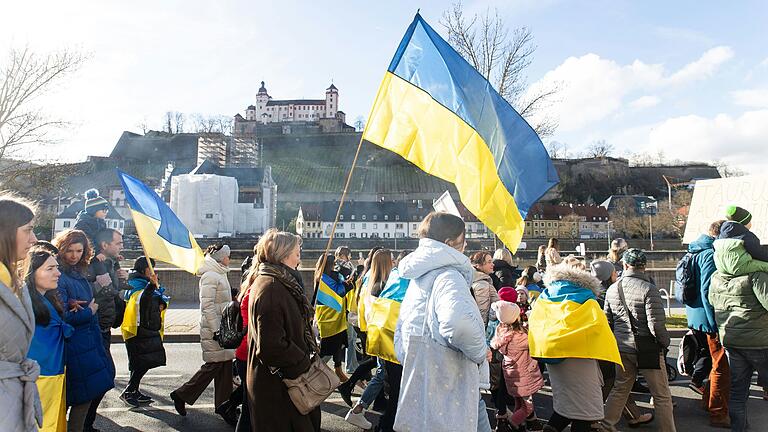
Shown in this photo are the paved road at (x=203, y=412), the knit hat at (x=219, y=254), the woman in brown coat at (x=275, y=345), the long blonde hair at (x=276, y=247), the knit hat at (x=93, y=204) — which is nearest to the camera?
the woman in brown coat at (x=275, y=345)

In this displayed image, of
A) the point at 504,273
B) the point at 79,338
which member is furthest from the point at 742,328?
the point at 79,338

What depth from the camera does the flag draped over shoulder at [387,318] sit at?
4566 millimetres

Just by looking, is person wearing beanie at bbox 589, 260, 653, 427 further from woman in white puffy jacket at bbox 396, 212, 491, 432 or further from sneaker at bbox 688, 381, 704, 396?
woman in white puffy jacket at bbox 396, 212, 491, 432

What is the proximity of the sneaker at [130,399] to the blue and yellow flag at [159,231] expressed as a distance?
1.55 metres

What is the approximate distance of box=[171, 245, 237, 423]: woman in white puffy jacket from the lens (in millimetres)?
5695

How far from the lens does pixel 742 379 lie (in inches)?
190

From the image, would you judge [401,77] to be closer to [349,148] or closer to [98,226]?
[98,226]

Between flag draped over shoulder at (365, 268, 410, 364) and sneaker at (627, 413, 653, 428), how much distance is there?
2.83 meters

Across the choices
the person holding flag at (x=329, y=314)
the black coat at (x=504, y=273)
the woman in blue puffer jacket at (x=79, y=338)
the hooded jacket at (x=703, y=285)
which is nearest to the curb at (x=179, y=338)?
the person holding flag at (x=329, y=314)

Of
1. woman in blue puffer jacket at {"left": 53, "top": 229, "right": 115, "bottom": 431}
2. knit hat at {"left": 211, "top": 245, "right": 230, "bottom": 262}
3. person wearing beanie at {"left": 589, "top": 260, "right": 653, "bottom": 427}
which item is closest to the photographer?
woman in blue puffer jacket at {"left": 53, "top": 229, "right": 115, "bottom": 431}

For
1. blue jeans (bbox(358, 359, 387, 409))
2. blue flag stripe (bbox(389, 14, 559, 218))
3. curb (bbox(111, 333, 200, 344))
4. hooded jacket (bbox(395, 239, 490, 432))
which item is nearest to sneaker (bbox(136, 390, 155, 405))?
blue jeans (bbox(358, 359, 387, 409))

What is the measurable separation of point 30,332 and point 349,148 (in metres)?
119

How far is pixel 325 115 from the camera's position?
136500 mm

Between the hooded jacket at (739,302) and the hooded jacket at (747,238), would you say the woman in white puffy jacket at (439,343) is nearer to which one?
the hooded jacket at (739,302)
